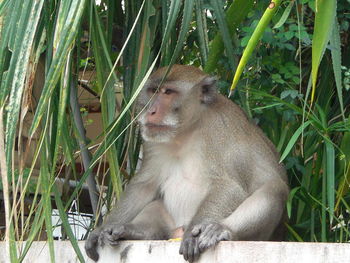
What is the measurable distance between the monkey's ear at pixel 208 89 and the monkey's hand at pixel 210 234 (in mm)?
983

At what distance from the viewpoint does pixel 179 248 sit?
360 centimetres

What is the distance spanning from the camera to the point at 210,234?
12.0ft

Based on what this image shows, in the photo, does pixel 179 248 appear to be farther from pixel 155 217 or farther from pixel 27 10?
pixel 27 10

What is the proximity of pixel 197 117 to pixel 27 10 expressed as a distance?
1489mm

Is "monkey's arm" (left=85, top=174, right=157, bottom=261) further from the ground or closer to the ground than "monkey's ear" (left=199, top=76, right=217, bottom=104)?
closer to the ground

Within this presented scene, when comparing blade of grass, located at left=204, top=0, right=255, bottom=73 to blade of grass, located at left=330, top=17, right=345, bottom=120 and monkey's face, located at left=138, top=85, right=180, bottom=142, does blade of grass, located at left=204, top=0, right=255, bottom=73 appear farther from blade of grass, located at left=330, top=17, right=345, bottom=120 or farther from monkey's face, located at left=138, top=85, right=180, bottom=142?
blade of grass, located at left=330, top=17, right=345, bottom=120

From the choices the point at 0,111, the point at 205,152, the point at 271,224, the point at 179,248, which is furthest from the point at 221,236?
the point at 0,111

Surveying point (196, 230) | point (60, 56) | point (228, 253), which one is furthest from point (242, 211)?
point (60, 56)

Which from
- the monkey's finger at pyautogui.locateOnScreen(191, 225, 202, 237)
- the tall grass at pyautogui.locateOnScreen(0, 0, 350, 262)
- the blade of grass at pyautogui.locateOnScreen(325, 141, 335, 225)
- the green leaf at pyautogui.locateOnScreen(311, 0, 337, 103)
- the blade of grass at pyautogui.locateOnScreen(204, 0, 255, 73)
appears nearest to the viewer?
the green leaf at pyautogui.locateOnScreen(311, 0, 337, 103)

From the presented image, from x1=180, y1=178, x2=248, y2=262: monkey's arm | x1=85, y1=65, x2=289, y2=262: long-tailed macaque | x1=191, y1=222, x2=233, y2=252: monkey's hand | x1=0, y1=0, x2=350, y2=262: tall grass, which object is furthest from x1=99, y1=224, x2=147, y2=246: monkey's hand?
x1=191, y1=222, x2=233, y2=252: monkey's hand

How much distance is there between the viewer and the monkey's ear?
4.55 m

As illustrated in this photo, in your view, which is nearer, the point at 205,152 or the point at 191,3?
the point at 191,3

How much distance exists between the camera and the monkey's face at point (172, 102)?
434cm

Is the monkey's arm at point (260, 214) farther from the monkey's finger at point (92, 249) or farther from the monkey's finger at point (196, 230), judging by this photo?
the monkey's finger at point (92, 249)
